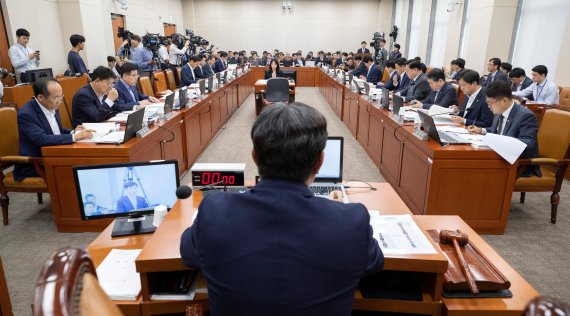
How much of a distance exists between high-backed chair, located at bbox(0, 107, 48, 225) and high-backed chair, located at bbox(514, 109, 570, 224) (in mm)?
3517

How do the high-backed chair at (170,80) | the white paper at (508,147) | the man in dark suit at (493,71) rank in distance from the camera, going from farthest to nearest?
the man in dark suit at (493,71) < the high-backed chair at (170,80) < the white paper at (508,147)

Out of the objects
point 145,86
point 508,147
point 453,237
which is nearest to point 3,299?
point 453,237

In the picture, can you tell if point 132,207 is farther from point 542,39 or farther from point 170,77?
point 542,39

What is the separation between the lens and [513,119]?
2826 millimetres

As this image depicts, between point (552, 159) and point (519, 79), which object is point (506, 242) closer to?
point (552, 159)

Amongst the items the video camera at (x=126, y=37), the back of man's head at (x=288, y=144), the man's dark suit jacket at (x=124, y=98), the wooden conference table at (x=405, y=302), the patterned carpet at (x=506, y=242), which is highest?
the video camera at (x=126, y=37)

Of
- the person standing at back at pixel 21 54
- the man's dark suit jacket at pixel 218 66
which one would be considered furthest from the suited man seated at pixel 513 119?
the man's dark suit jacket at pixel 218 66

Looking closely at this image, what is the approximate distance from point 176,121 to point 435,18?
31.3 feet

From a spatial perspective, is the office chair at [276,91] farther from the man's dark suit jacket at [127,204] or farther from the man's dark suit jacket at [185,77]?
the man's dark suit jacket at [127,204]

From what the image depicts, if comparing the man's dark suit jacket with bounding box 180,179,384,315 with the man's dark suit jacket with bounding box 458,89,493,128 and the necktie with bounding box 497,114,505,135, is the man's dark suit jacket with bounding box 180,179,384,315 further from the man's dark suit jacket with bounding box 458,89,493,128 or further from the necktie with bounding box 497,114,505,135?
the man's dark suit jacket with bounding box 458,89,493,128

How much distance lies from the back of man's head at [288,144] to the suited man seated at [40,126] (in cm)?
220

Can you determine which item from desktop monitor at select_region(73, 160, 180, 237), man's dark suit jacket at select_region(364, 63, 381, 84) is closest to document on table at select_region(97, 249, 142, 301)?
desktop monitor at select_region(73, 160, 180, 237)

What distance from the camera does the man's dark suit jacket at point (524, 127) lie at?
2.69 meters

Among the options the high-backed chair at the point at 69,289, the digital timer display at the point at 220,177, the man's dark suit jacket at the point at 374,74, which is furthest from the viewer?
the man's dark suit jacket at the point at 374,74
